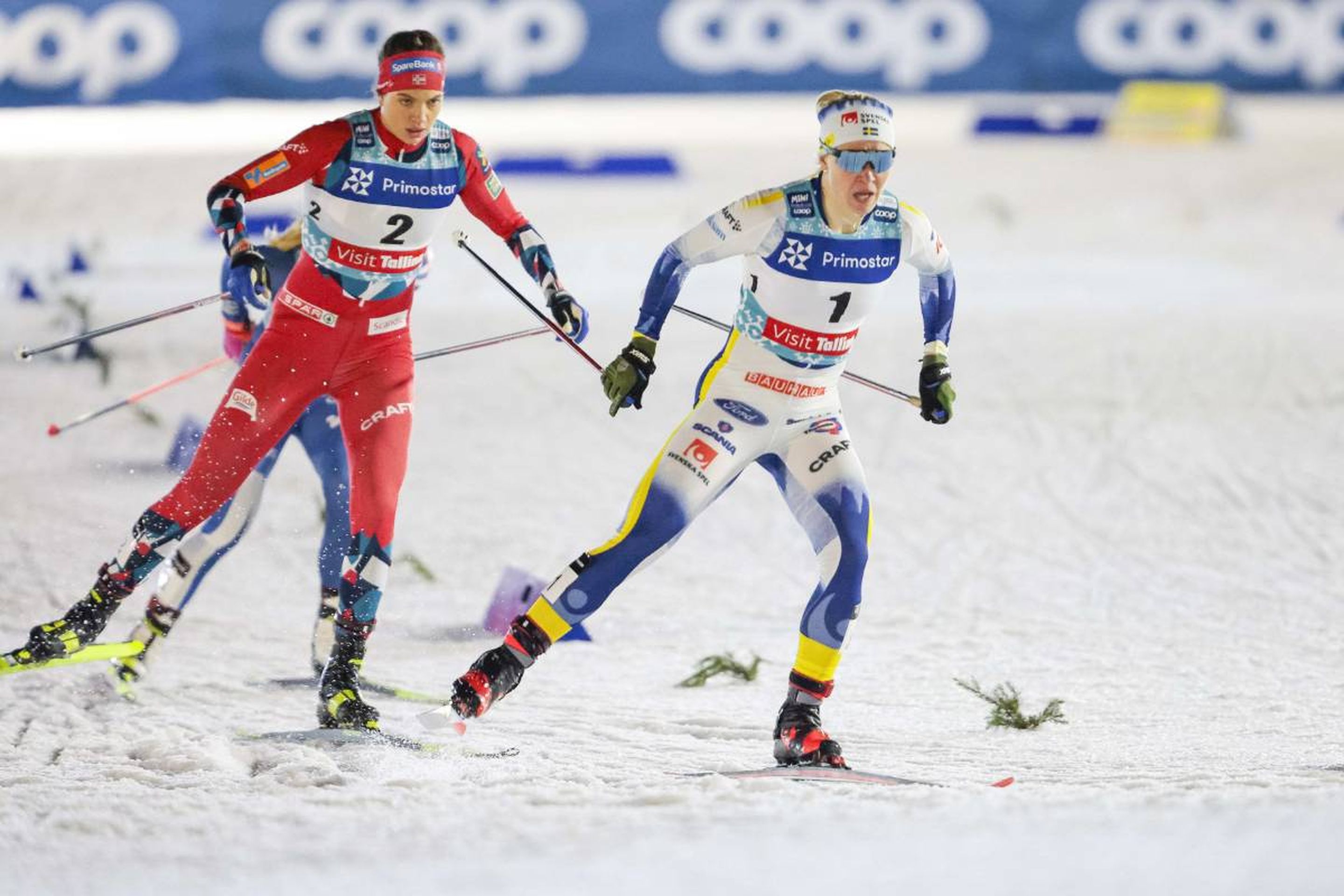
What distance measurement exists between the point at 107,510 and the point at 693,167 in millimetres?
7559

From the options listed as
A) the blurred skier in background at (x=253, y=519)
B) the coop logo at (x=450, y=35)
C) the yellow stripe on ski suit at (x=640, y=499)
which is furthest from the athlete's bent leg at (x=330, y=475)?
the coop logo at (x=450, y=35)

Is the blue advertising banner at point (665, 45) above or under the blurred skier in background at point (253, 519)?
above

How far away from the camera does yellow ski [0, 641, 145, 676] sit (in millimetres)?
6078

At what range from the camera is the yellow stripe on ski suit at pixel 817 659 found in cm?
588

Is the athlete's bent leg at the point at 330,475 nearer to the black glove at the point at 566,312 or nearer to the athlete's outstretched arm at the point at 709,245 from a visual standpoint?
the black glove at the point at 566,312

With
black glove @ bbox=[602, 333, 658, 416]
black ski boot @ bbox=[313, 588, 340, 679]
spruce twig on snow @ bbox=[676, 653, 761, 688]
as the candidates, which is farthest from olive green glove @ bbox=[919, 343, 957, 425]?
black ski boot @ bbox=[313, 588, 340, 679]

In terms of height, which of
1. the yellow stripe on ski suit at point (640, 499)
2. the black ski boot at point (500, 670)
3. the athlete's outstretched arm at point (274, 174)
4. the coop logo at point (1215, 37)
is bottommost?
the black ski boot at point (500, 670)

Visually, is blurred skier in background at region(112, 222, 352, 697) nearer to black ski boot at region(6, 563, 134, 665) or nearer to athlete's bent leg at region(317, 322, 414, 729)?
athlete's bent leg at region(317, 322, 414, 729)

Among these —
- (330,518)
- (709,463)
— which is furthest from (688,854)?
(330,518)

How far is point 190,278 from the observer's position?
12.8m

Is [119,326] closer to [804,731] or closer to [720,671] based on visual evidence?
[720,671]

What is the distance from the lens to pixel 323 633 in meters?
7.16

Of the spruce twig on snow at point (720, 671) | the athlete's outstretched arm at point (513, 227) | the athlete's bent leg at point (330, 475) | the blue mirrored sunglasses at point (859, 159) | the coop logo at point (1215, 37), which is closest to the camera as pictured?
the blue mirrored sunglasses at point (859, 159)

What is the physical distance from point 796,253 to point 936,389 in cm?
71
